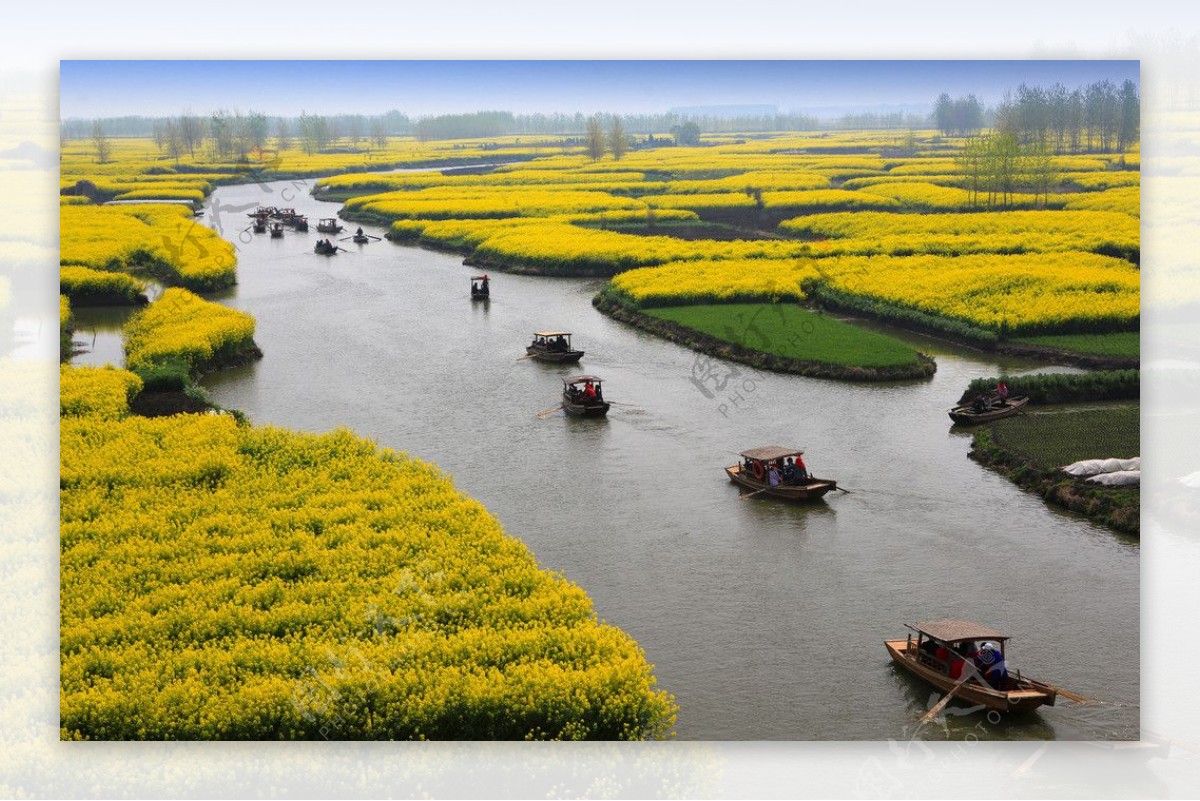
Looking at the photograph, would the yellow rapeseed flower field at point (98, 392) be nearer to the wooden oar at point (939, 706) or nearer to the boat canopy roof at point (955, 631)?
the boat canopy roof at point (955, 631)

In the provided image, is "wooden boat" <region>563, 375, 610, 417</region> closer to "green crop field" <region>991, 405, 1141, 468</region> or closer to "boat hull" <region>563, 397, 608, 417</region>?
"boat hull" <region>563, 397, 608, 417</region>

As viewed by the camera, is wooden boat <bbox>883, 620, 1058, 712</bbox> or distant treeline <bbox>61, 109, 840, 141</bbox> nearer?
wooden boat <bbox>883, 620, 1058, 712</bbox>

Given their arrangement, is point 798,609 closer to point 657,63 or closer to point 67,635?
Result: point 657,63

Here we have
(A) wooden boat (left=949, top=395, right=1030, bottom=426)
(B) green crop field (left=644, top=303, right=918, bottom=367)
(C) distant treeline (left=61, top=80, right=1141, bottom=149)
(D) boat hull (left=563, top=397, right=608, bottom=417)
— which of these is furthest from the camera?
(B) green crop field (left=644, top=303, right=918, bottom=367)

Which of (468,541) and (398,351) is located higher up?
(398,351)

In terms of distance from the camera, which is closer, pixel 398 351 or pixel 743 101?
pixel 743 101

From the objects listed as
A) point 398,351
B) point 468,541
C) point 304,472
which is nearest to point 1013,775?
point 468,541

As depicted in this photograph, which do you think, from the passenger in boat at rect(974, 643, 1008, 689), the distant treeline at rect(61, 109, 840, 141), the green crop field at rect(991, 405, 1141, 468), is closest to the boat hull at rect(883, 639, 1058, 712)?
the passenger in boat at rect(974, 643, 1008, 689)

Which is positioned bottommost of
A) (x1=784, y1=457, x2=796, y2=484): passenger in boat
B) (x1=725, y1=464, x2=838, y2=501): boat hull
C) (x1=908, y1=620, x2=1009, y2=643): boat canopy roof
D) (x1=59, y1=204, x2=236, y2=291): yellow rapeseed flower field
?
(x1=908, y1=620, x2=1009, y2=643): boat canopy roof
